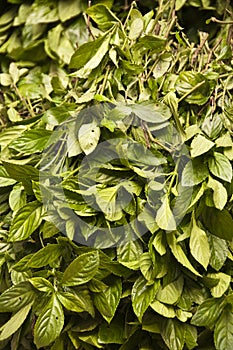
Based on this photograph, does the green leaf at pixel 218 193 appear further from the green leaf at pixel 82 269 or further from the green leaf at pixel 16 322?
the green leaf at pixel 16 322

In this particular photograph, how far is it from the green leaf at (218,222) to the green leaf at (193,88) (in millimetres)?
139

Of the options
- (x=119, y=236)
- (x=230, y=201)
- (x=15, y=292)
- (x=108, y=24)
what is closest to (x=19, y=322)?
(x=15, y=292)

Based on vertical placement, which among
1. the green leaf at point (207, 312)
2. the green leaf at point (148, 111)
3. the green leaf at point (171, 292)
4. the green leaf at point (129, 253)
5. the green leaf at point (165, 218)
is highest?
the green leaf at point (148, 111)

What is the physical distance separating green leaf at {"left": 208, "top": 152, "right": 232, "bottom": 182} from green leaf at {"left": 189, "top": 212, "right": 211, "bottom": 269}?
56 millimetres

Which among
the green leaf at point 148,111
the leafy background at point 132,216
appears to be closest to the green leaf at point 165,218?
the leafy background at point 132,216

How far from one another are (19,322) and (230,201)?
0.28 meters

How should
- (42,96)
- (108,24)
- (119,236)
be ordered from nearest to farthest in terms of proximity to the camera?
(119,236), (108,24), (42,96)

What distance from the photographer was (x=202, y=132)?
66cm

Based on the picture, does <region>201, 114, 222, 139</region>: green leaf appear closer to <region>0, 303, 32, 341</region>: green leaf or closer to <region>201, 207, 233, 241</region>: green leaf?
<region>201, 207, 233, 241</region>: green leaf

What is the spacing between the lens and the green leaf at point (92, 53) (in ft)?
2.30

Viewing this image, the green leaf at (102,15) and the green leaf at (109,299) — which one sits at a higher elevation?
the green leaf at (102,15)

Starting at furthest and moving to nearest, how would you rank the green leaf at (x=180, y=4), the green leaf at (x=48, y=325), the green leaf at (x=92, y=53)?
1. the green leaf at (x=180, y=4)
2. the green leaf at (x=92, y=53)
3. the green leaf at (x=48, y=325)

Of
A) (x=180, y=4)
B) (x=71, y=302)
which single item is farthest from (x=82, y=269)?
(x=180, y=4)

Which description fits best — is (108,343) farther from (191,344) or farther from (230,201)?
(230,201)
